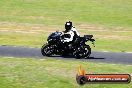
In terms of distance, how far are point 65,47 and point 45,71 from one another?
4.88 meters

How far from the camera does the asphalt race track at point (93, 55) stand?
22.9 m

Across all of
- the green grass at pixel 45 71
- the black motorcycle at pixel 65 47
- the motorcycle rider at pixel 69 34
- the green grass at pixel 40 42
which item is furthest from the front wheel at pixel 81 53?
the green grass at pixel 40 42

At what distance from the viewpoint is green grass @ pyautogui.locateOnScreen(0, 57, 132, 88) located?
17.0m

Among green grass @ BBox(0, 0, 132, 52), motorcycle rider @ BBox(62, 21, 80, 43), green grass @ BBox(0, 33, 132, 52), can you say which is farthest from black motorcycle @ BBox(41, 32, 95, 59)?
green grass @ BBox(0, 0, 132, 52)

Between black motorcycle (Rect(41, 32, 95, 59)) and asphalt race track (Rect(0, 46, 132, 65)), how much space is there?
15.1 inches

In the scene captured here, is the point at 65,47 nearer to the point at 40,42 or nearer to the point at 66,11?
the point at 40,42

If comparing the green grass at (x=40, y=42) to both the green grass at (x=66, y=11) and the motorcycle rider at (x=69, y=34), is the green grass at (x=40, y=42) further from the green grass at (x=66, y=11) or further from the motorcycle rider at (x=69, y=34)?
the green grass at (x=66, y=11)

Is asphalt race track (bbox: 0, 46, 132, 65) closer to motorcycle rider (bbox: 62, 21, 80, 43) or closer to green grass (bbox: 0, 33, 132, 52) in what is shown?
motorcycle rider (bbox: 62, 21, 80, 43)

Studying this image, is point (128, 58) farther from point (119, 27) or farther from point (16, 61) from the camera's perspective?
point (119, 27)

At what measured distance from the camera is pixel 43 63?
801 inches

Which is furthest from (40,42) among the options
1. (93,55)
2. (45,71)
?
(45,71)

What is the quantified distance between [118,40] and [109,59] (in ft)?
33.8

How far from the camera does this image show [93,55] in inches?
Answer: 955

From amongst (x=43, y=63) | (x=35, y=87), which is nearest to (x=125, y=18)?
(x=43, y=63)
